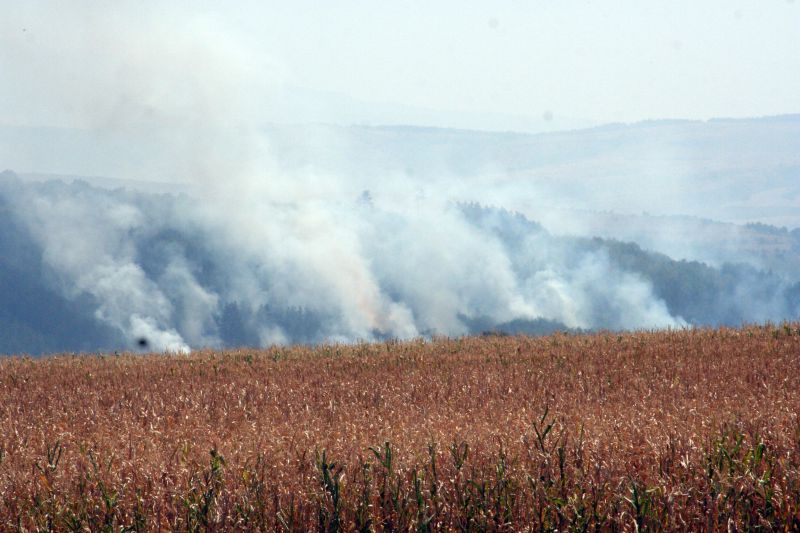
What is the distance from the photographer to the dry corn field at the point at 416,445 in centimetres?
648

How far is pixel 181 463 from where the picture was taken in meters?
7.66

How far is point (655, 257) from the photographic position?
195 metres

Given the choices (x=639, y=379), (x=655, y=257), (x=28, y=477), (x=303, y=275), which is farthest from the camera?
(x=655, y=257)

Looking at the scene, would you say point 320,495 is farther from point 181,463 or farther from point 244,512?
point 181,463

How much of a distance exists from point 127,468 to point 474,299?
514ft

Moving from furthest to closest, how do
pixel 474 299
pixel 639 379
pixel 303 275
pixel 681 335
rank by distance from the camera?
pixel 474 299
pixel 303 275
pixel 681 335
pixel 639 379

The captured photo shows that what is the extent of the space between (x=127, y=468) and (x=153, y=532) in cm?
139

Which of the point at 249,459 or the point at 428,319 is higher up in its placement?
the point at 428,319

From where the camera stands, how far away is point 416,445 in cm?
821

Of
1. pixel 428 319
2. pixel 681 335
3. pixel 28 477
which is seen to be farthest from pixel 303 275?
pixel 28 477

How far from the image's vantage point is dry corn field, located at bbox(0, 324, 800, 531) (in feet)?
21.2

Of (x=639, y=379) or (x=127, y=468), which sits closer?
(x=127, y=468)

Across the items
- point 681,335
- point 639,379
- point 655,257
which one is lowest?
point 639,379

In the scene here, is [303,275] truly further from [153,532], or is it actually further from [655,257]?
[153,532]
